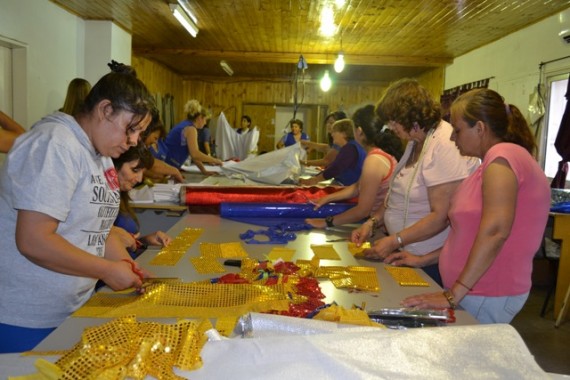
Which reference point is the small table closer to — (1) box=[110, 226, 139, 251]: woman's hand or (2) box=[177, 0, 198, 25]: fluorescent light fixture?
(1) box=[110, 226, 139, 251]: woman's hand

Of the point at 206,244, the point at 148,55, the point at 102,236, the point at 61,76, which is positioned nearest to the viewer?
the point at 102,236

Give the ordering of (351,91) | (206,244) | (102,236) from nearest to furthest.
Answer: (102,236) → (206,244) → (351,91)

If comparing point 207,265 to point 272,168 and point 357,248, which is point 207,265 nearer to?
point 357,248

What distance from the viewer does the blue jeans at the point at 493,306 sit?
1.61 m

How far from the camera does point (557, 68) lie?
5.68 m

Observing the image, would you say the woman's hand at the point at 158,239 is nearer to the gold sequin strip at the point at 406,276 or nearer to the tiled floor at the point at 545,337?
the gold sequin strip at the point at 406,276

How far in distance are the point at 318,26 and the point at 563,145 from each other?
3587mm

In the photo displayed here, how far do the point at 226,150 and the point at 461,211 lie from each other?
23.2 ft

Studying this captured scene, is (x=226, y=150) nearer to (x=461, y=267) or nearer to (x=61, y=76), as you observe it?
(x=61, y=76)

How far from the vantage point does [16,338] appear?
130cm

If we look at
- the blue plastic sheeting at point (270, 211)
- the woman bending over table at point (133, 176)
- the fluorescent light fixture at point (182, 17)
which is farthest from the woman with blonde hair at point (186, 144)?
the woman bending over table at point (133, 176)

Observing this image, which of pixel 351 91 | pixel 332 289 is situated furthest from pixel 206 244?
pixel 351 91

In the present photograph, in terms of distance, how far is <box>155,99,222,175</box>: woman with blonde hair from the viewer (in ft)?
16.6

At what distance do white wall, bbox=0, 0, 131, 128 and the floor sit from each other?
534 cm
